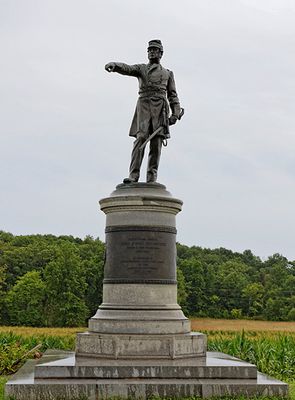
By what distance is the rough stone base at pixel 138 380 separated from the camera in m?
8.91

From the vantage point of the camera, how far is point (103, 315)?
428 inches

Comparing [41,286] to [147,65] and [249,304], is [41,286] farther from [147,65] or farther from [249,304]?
[147,65]

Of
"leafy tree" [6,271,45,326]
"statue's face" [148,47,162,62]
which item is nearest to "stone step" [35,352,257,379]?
"statue's face" [148,47,162,62]

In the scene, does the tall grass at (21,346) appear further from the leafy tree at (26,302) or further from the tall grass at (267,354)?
the leafy tree at (26,302)

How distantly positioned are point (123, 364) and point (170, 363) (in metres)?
0.74

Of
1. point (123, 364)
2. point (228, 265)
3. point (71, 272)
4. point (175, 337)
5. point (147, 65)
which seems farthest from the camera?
point (228, 265)

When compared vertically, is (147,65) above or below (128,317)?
above

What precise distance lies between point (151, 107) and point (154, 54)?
3.31 ft

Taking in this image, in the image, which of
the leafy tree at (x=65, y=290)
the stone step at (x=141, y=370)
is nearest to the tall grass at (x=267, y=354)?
the stone step at (x=141, y=370)

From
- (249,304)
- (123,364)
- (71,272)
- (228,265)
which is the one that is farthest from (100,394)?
(228,265)

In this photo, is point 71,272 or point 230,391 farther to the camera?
point 71,272

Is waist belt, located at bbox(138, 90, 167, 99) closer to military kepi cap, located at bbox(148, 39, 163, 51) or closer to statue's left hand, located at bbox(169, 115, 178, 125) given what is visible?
statue's left hand, located at bbox(169, 115, 178, 125)

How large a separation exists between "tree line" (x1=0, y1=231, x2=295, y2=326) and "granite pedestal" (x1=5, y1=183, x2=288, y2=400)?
116 ft

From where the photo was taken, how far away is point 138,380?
936 cm
